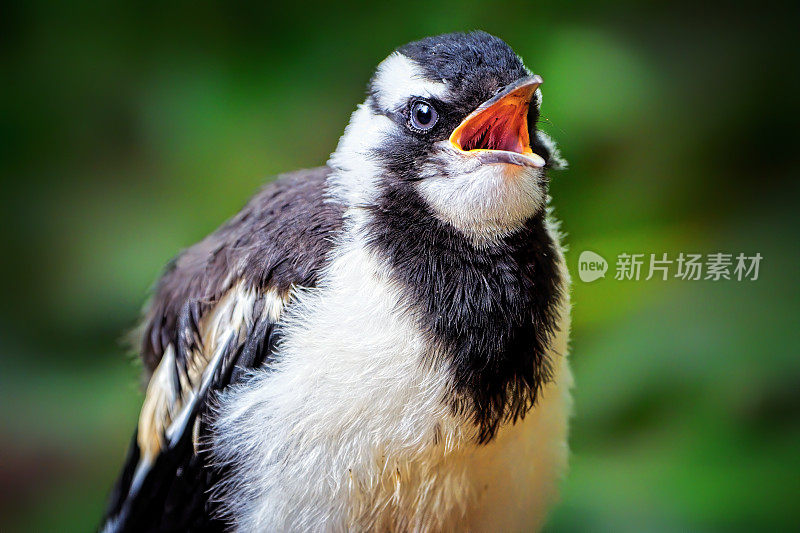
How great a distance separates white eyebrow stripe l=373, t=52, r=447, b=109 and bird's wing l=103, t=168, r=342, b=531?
134 mm

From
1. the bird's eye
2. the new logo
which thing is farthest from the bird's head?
the new logo

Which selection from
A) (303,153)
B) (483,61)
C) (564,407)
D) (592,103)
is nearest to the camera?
(483,61)

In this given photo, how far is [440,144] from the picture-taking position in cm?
71

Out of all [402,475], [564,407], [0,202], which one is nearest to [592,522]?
[564,407]

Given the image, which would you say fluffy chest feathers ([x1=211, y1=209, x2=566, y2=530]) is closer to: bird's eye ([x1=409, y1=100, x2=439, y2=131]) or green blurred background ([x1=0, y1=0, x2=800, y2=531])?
bird's eye ([x1=409, y1=100, x2=439, y2=131])

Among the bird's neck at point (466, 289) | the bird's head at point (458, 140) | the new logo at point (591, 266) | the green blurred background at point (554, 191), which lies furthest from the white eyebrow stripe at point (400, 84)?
the new logo at point (591, 266)

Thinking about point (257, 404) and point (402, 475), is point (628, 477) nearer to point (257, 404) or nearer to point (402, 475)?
point (402, 475)

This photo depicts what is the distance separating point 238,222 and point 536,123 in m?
0.40

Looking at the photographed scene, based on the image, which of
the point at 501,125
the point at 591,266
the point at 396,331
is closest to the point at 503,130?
the point at 501,125

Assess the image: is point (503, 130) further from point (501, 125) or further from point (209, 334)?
point (209, 334)

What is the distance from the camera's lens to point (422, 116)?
72 cm

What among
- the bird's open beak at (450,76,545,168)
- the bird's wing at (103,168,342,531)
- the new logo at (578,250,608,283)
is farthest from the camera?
the new logo at (578,250,608,283)

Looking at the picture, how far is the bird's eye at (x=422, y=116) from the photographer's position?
716 mm

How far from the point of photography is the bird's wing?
31.0 inches
